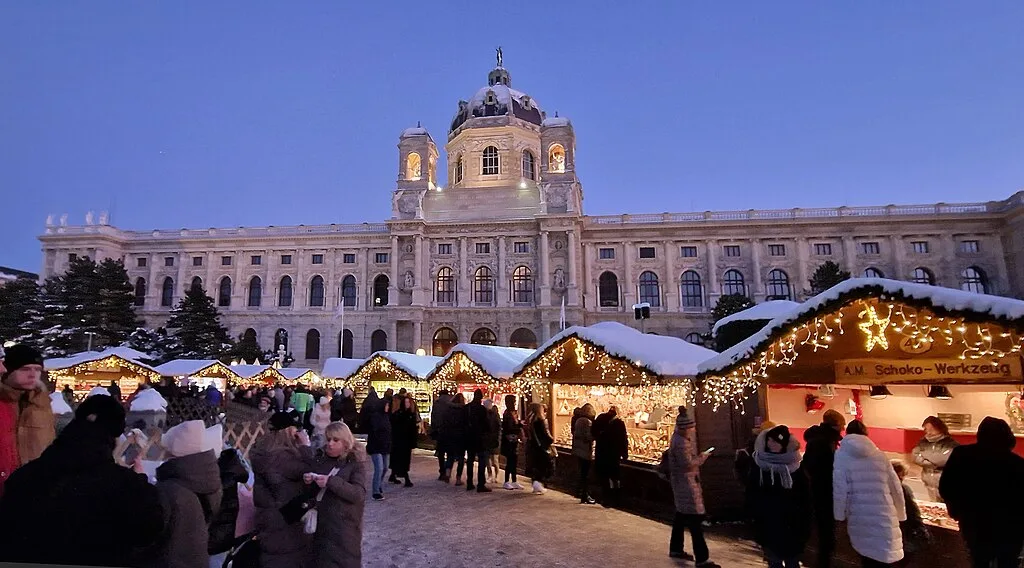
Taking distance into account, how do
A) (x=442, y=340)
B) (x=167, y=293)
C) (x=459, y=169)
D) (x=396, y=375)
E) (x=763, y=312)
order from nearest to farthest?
(x=763, y=312)
(x=396, y=375)
(x=442, y=340)
(x=167, y=293)
(x=459, y=169)

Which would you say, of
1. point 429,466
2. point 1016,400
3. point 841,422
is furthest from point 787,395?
point 429,466

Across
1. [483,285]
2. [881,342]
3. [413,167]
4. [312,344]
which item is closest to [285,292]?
[312,344]

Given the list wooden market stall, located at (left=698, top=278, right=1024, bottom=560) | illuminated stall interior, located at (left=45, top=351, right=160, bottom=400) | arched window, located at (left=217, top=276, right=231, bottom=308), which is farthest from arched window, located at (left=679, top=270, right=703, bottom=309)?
arched window, located at (left=217, top=276, right=231, bottom=308)

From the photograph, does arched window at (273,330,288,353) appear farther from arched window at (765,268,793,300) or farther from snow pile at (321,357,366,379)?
arched window at (765,268,793,300)

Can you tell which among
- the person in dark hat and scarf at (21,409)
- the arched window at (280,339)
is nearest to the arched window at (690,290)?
the arched window at (280,339)

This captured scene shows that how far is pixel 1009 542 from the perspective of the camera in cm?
400

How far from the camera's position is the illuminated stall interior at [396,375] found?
18.3 meters

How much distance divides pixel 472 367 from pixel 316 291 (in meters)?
30.7

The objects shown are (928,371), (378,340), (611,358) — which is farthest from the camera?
Answer: (378,340)

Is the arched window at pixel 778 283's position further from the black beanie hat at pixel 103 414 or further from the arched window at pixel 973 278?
the black beanie hat at pixel 103 414

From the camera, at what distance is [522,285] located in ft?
130

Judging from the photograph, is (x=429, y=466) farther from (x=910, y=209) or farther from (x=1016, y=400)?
(x=910, y=209)

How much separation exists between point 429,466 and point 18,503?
11935mm

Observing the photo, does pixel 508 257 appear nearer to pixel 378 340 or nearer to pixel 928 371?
pixel 378 340
